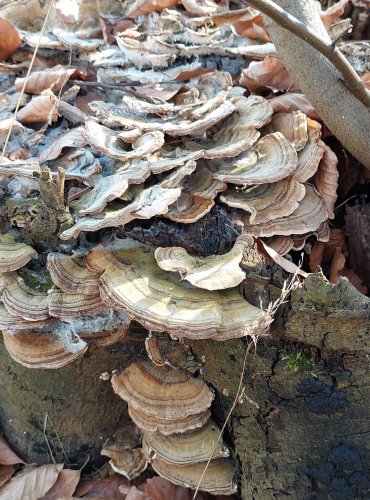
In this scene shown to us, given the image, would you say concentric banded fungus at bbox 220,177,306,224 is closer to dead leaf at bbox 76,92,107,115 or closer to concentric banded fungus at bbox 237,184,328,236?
concentric banded fungus at bbox 237,184,328,236

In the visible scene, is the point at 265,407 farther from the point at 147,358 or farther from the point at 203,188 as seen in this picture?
the point at 203,188

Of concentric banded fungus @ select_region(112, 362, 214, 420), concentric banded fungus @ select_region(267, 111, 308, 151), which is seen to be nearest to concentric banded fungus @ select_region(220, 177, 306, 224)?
concentric banded fungus @ select_region(267, 111, 308, 151)

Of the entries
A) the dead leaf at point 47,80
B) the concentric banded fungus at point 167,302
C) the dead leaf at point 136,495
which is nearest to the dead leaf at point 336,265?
the concentric banded fungus at point 167,302

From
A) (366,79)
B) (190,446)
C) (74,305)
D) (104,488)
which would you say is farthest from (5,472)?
(366,79)

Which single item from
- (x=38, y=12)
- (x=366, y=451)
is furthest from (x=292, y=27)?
(x=38, y=12)

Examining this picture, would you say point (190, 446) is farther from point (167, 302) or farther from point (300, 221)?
point (300, 221)
